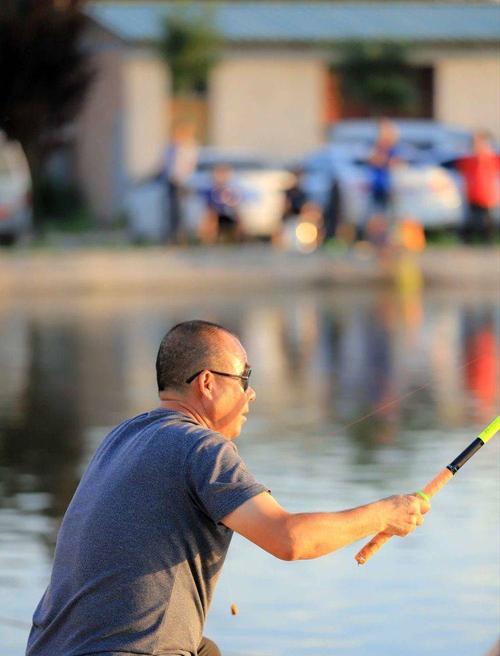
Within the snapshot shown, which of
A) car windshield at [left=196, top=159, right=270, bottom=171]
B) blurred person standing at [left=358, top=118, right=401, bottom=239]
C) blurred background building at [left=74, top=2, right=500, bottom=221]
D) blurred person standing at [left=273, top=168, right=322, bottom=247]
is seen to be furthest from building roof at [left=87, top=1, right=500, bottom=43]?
blurred person standing at [left=358, top=118, right=401, bottom=239]

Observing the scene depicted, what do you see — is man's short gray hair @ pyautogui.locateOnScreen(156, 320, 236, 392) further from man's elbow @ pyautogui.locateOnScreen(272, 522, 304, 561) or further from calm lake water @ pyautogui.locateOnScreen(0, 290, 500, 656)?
calm lake water @ pyautogui.locateOnScreen(0, 290, 500, 656)

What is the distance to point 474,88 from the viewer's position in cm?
4606

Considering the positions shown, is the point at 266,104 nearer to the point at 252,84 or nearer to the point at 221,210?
the point at 252,84

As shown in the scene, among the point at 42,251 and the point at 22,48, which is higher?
the point at 22,48

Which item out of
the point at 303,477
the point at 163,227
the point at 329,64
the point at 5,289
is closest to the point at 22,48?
the point at 163,227

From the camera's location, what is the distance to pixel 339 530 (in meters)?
4.61

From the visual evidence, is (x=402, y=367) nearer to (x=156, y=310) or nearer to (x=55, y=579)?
(x=156, y=310)

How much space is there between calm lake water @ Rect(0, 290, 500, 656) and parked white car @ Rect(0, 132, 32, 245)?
6830mm

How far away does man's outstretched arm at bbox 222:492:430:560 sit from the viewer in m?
4.51

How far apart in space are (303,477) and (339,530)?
5.57 metres

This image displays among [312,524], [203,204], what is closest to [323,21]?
[203,204]

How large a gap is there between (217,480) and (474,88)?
138ft

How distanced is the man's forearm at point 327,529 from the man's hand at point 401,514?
0.05 ft

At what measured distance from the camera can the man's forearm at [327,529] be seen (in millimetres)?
4543
